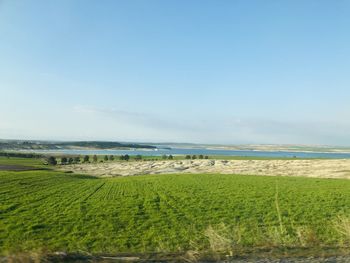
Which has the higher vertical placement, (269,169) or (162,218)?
(162,218)

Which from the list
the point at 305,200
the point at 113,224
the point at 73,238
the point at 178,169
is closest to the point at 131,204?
the point at 113,224

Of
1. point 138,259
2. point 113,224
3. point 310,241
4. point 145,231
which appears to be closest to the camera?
point 138,259

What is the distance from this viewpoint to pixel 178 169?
9806 centimetres

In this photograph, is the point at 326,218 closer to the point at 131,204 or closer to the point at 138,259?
the point at 131,204

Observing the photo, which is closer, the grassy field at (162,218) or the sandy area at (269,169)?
the grassy field at (162,218)

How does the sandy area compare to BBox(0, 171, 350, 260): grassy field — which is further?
the sandy area

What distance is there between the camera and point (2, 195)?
3556cm

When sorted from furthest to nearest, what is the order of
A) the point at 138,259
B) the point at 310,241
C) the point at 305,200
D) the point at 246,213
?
1. the point at 305,200
2. the point at 246,213
3. the point at 310,241
4. the point at 138,259

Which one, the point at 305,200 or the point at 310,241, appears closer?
the point at 310,241

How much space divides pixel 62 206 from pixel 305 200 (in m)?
19.3

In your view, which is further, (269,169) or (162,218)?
(269,169)

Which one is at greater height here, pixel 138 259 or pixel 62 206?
pixel 138 259

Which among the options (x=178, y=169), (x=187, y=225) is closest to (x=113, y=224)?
(x=187, y=225)

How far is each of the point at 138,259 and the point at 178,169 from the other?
9033 centimetres
